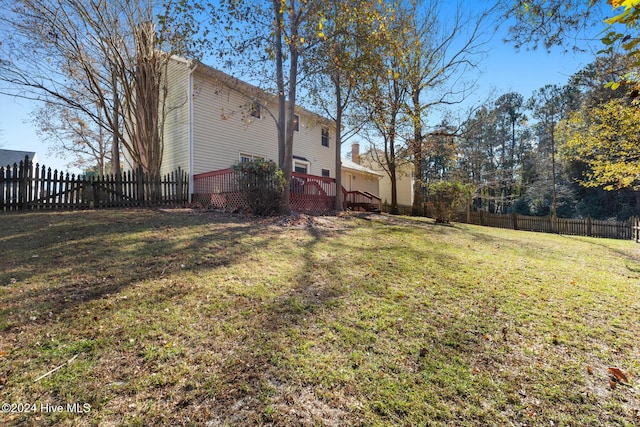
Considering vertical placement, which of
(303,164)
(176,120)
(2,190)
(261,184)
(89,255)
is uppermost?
(176,120)

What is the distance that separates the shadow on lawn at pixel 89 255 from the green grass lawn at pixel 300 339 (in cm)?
3

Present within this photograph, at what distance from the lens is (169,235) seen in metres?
5.92

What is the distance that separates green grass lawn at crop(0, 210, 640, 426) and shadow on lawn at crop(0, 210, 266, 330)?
33 millimetres

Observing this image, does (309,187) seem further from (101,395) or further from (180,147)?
(101,395)

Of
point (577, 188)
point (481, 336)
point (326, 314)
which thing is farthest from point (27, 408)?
point (577, 188)

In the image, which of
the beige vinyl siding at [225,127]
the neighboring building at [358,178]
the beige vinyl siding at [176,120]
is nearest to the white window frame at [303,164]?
the beige vinyl siding at [225,127]

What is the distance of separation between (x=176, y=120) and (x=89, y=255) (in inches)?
411

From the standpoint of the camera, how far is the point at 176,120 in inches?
517

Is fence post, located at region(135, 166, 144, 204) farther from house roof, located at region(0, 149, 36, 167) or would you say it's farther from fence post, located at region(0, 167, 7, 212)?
house roof, located at region(0, 149, 36, 167)

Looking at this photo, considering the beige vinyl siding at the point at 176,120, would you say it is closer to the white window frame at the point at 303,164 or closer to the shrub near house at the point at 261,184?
the shrub near house at the point at 261,184

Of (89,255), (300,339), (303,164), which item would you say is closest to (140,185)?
(89,255)

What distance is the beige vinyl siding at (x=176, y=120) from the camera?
41.6ft

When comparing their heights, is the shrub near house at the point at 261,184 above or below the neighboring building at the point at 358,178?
below

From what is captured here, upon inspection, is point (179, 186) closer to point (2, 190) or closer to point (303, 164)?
point (2, 190)
